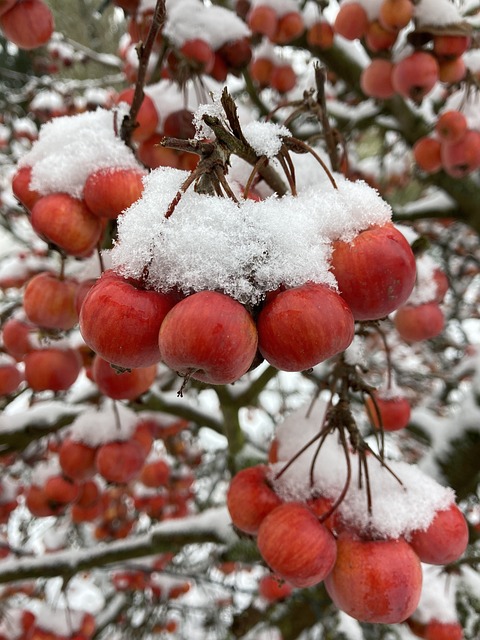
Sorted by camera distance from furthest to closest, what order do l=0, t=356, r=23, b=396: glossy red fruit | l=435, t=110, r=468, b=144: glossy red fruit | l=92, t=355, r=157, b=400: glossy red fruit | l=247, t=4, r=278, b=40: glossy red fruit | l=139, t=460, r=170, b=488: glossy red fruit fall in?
l=139, t=460, r=170, b=488: glossy red fruit → l=247, t=4, r=278, b=40: glossy red fruit → l=0, t=356, r=23, b=396: glossy red fruit → l=435, t=110, r=468, b=144: glossy red fruit → l=92, t=355, r=157, b=400: glossy red fruit

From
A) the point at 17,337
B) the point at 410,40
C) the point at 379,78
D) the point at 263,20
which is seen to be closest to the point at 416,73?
the point at 410,40

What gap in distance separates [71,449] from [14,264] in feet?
5.85

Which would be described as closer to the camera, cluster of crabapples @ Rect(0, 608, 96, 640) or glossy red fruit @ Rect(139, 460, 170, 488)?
cluster of crabapples @ Rect(0, 608, 96, 640)

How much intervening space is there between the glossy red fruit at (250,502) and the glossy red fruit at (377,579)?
0.18m

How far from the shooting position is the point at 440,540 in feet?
3.25

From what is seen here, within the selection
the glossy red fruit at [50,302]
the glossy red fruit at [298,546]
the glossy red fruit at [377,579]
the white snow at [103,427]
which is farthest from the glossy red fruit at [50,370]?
the glossy red fruit at [377,579]

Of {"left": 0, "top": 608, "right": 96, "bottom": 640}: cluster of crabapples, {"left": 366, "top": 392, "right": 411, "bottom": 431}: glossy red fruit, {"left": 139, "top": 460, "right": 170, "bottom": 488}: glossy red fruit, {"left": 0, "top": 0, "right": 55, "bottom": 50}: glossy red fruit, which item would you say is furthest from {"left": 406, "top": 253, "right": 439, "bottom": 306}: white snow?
{"left": 0, "top": 608, "right": 96, "bottom": 640}: cluster of crabapples

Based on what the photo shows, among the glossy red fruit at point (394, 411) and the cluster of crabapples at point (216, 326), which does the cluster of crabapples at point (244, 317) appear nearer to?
the cluster of crabapples at point (216, 326)

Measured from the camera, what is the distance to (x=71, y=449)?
1.88m

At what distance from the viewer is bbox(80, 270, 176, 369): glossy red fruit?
68cm

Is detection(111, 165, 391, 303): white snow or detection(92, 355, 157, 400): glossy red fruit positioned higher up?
detection(111, 165, 391, 303): white snow

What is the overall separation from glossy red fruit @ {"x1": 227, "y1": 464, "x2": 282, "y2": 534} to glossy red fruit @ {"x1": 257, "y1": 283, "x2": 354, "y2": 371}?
486 mm

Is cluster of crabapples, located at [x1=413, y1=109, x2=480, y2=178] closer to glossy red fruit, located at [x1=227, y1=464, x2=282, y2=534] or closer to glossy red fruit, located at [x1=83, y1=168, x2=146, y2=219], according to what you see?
glossy red fruit, located at [x1=83, y1=168, x2=146, y2=219]

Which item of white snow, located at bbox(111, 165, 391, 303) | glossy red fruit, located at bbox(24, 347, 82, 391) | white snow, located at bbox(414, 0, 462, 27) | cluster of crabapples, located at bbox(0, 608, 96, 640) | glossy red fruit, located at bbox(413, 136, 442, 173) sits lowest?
cluster of crabapples, located at bbox(0, 608, 96, 640)
